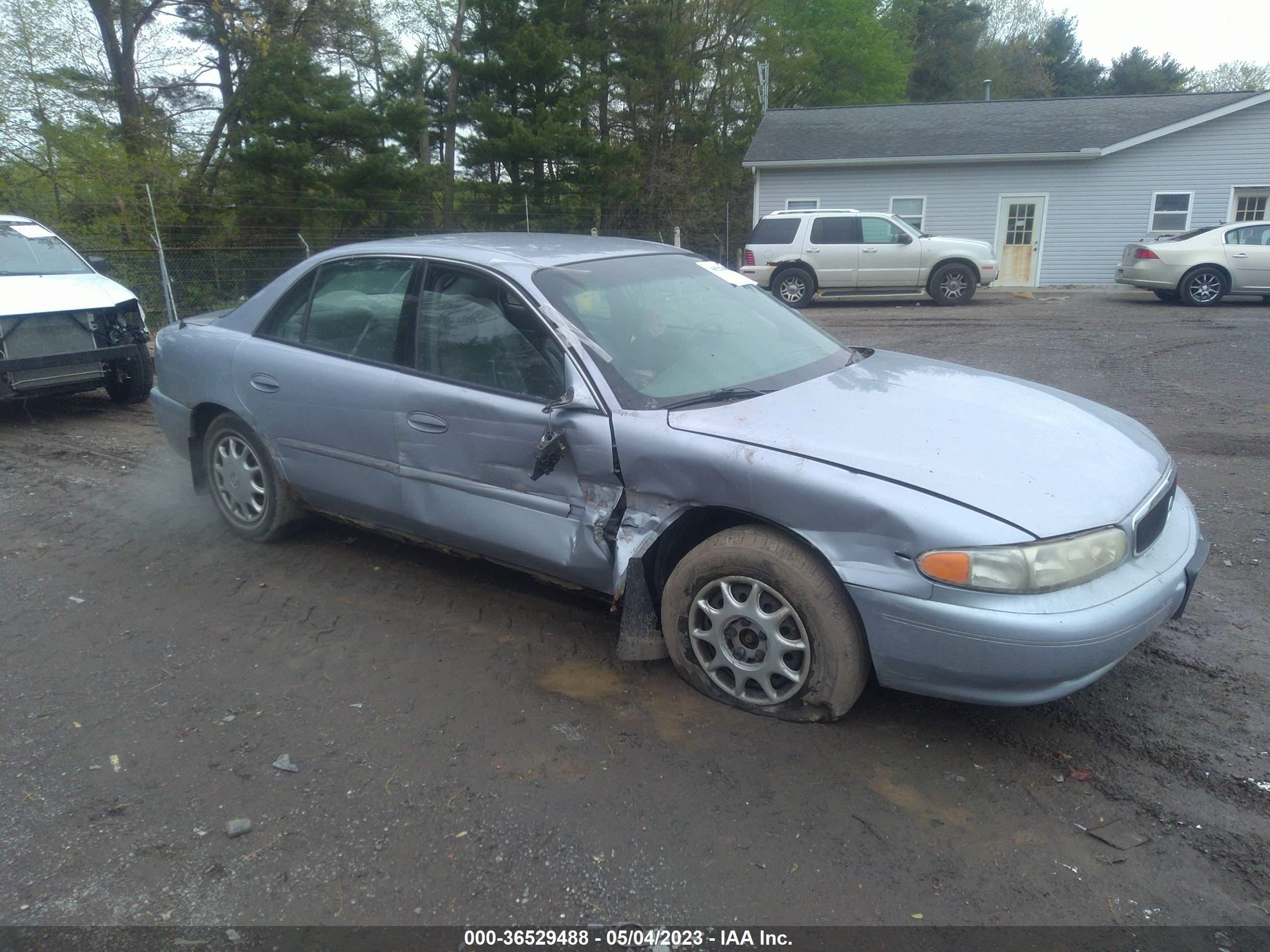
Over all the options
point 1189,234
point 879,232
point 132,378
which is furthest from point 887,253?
point 132,378

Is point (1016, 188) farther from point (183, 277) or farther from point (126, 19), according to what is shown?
point (126, 19)

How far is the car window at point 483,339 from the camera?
364 centimetres

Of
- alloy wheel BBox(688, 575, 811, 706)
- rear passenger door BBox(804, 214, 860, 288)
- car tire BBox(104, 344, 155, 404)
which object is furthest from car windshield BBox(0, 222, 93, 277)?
rear passenger door BBox(804, 214, 860, 288)

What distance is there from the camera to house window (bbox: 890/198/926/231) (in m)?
22.5

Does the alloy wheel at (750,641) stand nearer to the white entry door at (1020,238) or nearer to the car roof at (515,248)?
the car roof at (515,248)

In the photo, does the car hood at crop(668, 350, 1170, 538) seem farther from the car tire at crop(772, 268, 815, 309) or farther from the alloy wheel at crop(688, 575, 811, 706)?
the car tire at crop(772, 268, 815, 309)

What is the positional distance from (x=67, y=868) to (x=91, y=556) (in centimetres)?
272

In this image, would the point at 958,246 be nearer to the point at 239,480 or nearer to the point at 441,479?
the point at 239,480

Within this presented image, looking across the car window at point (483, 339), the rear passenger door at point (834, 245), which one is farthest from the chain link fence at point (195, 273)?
the car window at point (483, 339)

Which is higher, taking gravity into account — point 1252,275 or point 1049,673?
point 1252,275

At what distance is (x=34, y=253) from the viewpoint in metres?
8.47

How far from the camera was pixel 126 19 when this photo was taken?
19.6m

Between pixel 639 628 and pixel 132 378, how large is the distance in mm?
6962

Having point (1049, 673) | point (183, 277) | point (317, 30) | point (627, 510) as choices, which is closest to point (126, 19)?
point (317, 30)
